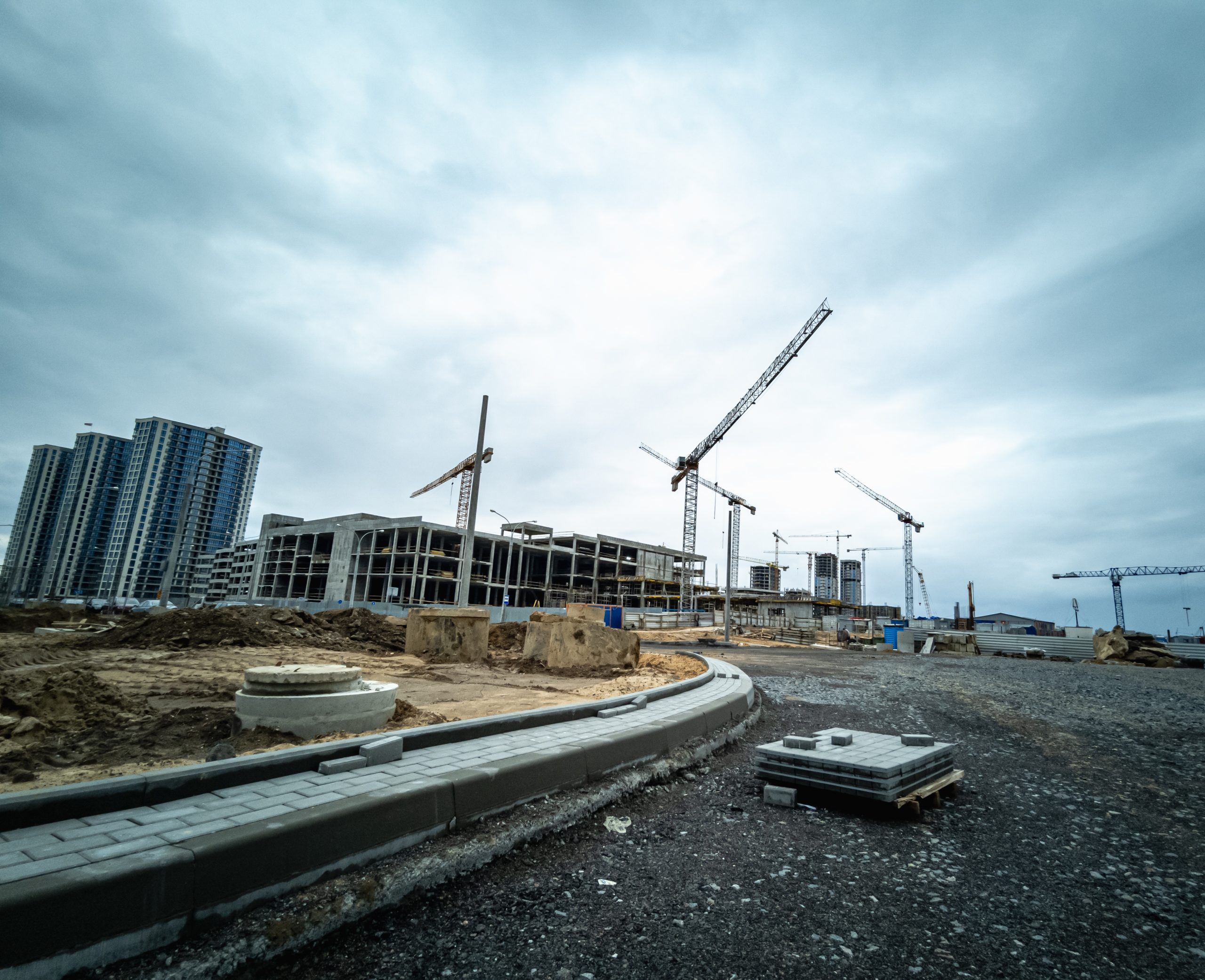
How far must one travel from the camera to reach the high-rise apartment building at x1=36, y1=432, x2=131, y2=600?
74562 millimetres

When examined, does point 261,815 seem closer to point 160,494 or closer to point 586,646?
point 586,646

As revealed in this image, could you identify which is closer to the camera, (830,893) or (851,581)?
(830,893)

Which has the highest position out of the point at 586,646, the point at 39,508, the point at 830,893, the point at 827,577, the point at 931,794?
the point at 827,577

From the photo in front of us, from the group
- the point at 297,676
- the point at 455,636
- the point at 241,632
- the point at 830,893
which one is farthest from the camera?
the point at 241,632

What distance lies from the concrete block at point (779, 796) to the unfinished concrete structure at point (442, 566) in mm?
55501

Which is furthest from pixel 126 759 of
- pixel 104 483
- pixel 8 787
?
pixel 104 483

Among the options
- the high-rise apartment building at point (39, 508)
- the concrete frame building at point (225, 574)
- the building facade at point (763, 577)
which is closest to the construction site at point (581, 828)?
the high-rise apartment building at point (39, 508)

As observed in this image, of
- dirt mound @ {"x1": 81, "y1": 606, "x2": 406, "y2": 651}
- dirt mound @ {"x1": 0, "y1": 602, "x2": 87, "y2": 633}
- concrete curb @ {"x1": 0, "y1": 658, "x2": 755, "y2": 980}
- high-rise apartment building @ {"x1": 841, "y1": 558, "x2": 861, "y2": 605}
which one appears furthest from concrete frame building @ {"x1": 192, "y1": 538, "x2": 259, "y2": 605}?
high-rise apartment building @ {"x1": 841, "y1": 558, "x2": 861, "y2": 605}

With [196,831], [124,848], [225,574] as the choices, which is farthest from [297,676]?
[225,574]

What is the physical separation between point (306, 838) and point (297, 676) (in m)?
4.06

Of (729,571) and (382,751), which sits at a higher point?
(729,571)

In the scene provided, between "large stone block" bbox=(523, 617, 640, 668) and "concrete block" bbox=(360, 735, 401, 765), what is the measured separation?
33.7ft

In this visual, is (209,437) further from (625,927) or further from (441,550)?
(625,927)

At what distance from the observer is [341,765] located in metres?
4.01
